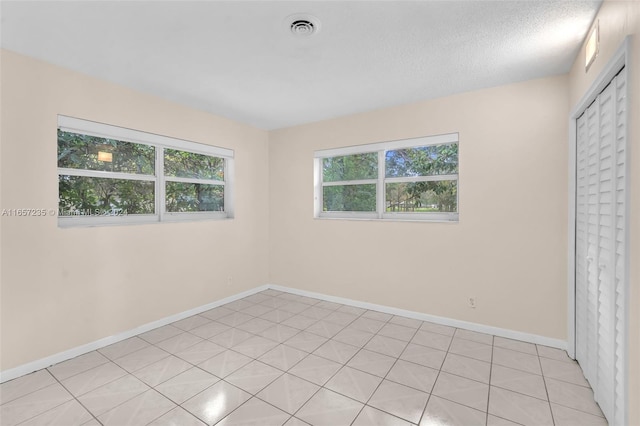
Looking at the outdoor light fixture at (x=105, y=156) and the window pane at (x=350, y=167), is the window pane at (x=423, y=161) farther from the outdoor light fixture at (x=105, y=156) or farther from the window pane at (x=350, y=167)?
the outdoor light fixture at (x=105, y=156)

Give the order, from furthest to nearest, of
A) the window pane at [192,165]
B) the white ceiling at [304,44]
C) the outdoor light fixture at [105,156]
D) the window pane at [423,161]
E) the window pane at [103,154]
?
the window pane at [192,165] → the window pane at [423,161] → the outdoor light fixture at [105,156] → the window pane at [103,154] → the white ceiling at [304,44]

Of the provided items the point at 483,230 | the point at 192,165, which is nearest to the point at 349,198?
the point at 483,230

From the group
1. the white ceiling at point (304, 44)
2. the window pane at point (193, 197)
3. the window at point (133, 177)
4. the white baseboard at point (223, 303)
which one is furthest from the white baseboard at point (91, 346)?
the white ceiling at point (304, 44)

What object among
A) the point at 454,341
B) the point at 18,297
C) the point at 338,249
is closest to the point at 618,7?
the point at 454,341

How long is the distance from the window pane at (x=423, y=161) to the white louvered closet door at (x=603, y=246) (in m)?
1.10

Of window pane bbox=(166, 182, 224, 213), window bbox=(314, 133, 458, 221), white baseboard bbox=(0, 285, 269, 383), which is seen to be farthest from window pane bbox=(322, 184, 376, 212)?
white baseboard bbox=(0, 285, 269, 383)

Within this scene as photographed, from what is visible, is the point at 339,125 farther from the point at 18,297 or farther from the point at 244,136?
the point at 18,297

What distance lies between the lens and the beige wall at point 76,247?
2289 mm

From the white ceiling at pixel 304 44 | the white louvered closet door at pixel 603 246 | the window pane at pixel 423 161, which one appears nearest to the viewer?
A: the white louvered closet door at pixel 603 246

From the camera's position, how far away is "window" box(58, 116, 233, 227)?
8.81ft

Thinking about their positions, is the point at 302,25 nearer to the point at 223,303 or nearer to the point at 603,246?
the point at 603,246

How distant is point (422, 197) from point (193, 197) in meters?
2.87

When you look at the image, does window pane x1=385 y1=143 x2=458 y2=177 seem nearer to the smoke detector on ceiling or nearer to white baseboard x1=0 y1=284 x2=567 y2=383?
white baseboard x1=0 y1=284 x2=567 y2=383

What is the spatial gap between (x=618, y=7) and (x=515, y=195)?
1.69 meters
